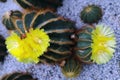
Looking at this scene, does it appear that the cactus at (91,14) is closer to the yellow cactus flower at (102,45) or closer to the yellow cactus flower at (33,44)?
the yellow cactus flower at (102,45)

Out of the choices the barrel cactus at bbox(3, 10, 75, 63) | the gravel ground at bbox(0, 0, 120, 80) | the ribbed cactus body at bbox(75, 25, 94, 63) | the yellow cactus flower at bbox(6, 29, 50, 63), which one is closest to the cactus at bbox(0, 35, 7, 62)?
the gravel ground at bbox(0, 0, 120, 80)

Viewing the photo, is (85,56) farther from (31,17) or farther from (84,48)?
(31,17)

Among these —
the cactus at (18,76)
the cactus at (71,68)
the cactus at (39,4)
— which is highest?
the cactus at (39,4)

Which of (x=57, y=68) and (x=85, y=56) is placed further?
(x=57, y=68)

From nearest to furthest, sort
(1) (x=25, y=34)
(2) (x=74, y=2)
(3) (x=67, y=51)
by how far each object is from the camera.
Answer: (1) (x=25, y=34)
(3) (x=67, y=51)
(2) (x=74, y=2)

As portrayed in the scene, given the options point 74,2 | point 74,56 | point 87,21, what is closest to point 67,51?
point 74,56

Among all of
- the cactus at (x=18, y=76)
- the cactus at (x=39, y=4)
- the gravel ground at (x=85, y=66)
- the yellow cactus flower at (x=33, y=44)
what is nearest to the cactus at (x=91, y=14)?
the gravel ground at (x=85, y=66)

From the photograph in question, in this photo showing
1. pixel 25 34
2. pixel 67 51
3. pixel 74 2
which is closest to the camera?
pixel 25 34
